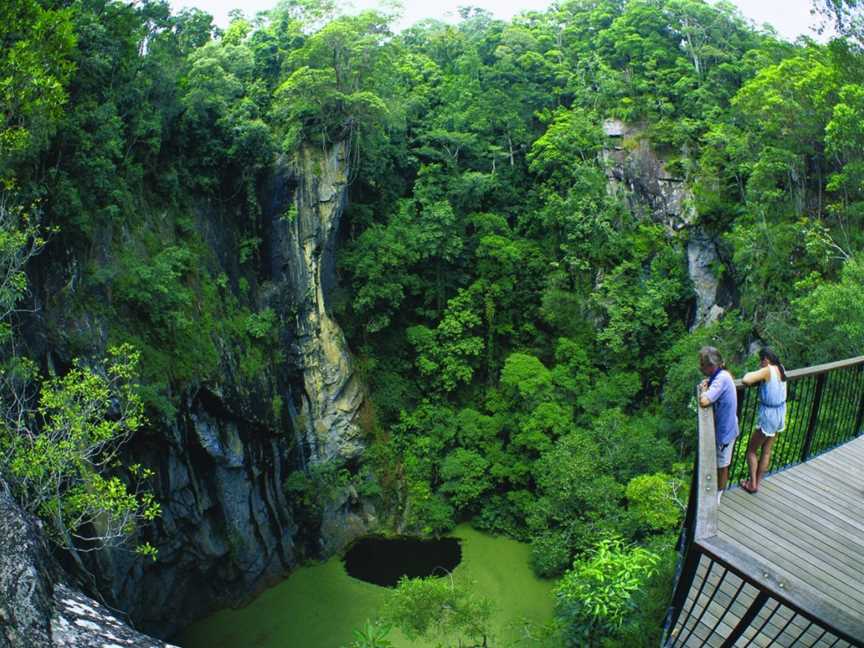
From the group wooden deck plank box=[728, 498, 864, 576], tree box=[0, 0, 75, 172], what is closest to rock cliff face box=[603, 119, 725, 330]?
wooden deck plank box=[728, 498, 864, 576]

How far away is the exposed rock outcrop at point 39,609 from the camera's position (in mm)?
3166

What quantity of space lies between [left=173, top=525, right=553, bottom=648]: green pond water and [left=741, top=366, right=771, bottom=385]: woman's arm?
755cm

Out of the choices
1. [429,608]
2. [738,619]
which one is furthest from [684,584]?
[429,608]

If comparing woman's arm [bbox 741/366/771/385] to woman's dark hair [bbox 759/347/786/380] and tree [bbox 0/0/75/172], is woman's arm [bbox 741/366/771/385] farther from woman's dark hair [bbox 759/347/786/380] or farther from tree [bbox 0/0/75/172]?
tree [bbox 0/0/75/172]

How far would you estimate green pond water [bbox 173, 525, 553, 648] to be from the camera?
36.0ft

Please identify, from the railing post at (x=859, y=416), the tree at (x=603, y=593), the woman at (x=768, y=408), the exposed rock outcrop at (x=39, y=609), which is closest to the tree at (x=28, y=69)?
the exposed rock outcrop at (x=39, y=609)

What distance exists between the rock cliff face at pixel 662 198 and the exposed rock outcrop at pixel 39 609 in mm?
14167

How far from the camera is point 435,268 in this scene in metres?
16.4

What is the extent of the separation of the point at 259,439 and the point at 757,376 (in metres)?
10.4

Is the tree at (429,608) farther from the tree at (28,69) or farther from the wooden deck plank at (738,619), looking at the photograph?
the tree at (28,69)

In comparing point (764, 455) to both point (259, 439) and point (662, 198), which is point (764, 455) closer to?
point (259, 439)

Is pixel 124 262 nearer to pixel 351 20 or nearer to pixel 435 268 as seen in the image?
pixel 351 20

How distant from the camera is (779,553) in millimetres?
3340

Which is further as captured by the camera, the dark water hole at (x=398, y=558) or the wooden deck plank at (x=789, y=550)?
the dark water hole at (x=398, y=558)
